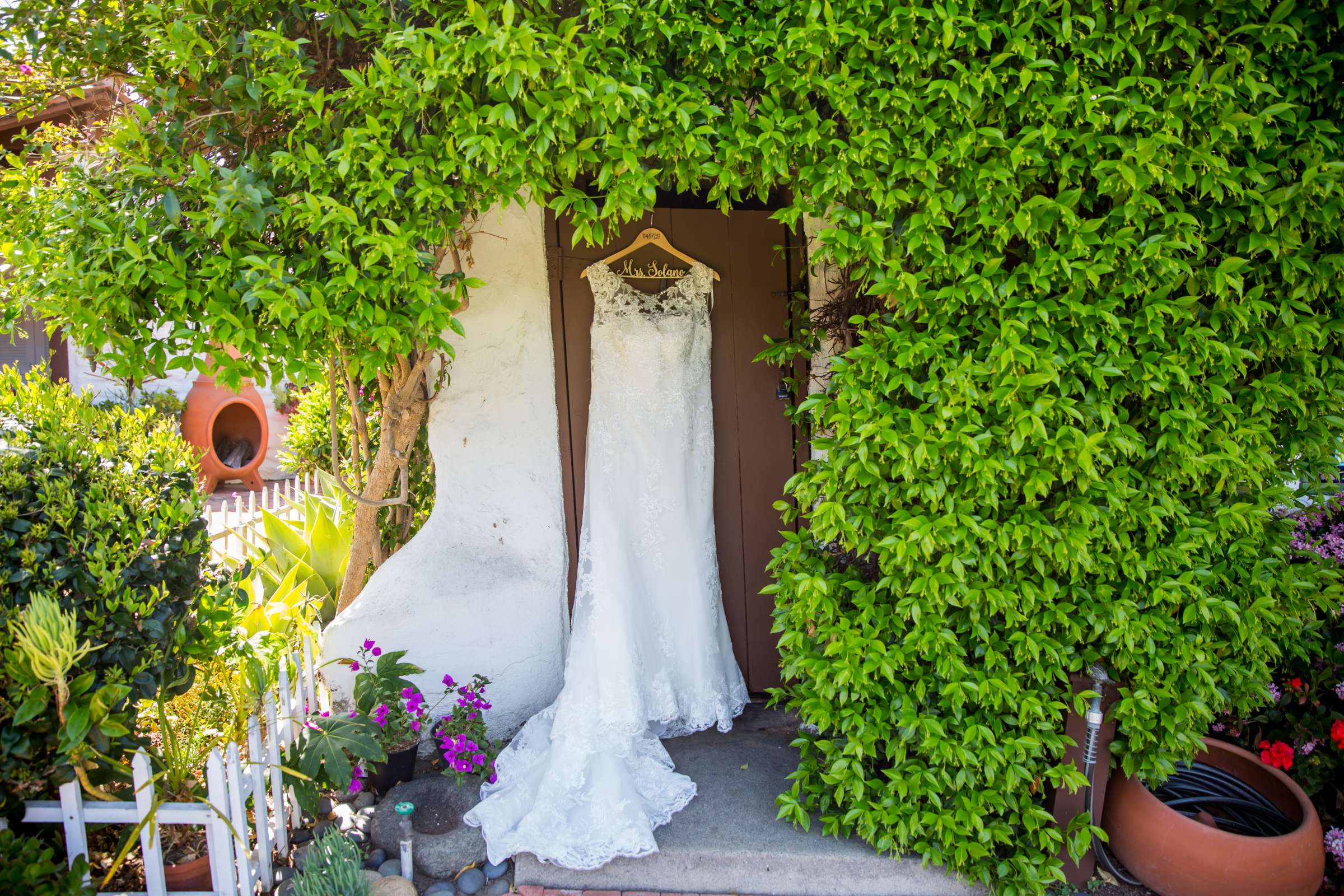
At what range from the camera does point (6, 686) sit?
87.0 inches

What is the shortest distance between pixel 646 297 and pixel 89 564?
87.0 inches

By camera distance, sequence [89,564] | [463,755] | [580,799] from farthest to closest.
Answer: [463,755], [580,799], [89,564]

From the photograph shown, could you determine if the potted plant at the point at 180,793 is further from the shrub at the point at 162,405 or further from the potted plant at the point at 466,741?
the shrub at the point at 162,405

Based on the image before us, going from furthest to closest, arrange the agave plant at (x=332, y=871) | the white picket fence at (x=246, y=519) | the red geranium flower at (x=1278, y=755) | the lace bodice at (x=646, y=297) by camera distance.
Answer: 1. the white picket fence at (x=246, y=519)
2. the lace bodice at (x=646, y=297)
3. the red geranium flower at (x=1278, y=755)
4. the agave plant at (x=332, y=871)

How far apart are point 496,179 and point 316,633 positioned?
2470 millimetres

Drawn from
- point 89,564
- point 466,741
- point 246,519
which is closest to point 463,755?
point 466,741

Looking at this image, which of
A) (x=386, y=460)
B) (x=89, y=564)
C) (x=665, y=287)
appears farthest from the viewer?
(x=386, y=460)

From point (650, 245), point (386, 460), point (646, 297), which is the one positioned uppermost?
point (650, 245)

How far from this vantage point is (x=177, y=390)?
8.90 metres

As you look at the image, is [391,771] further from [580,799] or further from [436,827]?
[580,799]

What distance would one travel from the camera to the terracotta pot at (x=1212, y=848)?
2.50m

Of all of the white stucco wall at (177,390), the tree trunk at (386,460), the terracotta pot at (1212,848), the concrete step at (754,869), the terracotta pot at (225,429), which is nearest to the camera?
the terracotta pot at (1212,848)

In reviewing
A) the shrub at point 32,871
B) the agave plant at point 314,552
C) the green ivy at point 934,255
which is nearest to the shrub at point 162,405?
the agave plant at point 314,552

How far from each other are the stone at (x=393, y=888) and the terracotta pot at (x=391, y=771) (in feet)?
1.64
